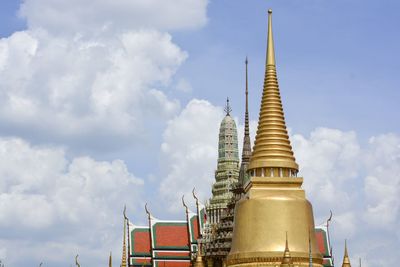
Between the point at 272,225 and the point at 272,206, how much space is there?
3.09ft

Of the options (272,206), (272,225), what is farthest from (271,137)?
(272,225)

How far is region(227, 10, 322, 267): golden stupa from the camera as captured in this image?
37281mm

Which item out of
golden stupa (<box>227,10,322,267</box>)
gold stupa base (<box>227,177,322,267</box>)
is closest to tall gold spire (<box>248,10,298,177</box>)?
golden stupa (<box>227,10,322,267</box>)

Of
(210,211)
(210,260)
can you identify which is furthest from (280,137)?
(210,211)

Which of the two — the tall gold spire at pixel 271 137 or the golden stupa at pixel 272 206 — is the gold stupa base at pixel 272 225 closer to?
the golden stupa at pixel 272 206

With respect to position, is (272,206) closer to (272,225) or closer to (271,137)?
(272,225)

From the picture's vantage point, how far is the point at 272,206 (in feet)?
125

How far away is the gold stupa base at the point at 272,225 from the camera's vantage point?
37.1 m

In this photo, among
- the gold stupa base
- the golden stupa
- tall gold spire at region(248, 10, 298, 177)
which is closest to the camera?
the gold stupa base

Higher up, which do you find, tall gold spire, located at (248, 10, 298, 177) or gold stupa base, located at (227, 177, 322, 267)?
tall gold spire, located at (248, 10, 298, 177)

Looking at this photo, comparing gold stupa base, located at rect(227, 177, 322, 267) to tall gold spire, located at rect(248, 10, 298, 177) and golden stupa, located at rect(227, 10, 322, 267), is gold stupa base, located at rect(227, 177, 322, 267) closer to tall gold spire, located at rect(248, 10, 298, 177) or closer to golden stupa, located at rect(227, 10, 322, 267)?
golden stupa, located at rect(227, 10, 322, 267)

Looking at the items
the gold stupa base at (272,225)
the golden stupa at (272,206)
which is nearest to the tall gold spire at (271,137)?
the golden stupa at (272,206)

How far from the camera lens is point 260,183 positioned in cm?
3881

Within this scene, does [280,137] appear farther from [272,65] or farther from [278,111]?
[272,65]
